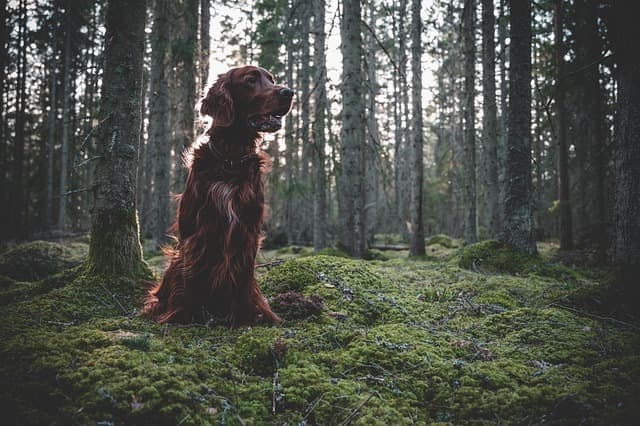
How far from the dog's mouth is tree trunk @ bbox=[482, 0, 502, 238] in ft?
31.1

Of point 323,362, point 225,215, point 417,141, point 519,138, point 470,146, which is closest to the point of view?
point 323,362

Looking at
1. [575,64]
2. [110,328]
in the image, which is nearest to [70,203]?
[110,328]

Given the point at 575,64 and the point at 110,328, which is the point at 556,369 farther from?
the point at 575,64

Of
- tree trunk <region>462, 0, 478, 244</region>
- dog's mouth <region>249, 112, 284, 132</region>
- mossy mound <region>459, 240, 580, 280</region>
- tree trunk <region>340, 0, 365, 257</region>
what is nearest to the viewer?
dog's mouth <region>249, 112, 284, 132</region>

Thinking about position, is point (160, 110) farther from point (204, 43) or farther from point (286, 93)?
point (286, 93)

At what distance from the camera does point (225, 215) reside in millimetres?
2998

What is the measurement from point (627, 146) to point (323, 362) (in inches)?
155

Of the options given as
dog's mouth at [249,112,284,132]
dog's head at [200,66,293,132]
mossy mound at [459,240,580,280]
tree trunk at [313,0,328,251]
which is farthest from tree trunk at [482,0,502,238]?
dog's mouth at [249,112,284,132]

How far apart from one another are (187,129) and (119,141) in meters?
7.21

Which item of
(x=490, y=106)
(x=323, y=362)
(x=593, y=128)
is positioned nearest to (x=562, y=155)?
(x=593, y=128)

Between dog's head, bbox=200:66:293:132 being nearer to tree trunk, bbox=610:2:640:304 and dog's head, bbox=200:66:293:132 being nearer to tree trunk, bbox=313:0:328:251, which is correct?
tree trunk, bbox=610:2:640:304

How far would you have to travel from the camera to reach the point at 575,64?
1074cm

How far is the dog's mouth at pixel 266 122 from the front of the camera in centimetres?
314

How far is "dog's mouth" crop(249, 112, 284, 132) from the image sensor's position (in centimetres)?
314
